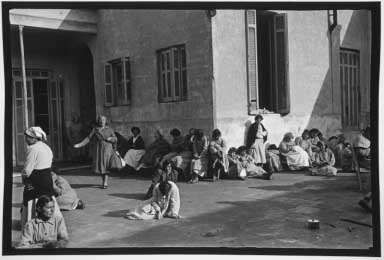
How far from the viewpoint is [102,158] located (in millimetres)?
4617

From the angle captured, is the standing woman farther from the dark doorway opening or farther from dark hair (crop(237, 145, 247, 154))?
dark hair (crop(237, 145, 247, 154))

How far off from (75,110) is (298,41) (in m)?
2.84

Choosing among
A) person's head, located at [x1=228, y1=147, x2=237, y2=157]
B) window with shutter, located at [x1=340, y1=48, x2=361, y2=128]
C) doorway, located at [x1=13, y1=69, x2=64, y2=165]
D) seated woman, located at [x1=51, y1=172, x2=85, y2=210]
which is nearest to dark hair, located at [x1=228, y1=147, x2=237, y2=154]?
person's head, located at [x1=228, y1=147, x2=237, y2=157]

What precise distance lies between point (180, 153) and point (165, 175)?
1.15 feet

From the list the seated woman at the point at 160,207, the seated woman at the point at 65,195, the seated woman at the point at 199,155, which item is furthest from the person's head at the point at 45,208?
the seated woman at the point at 199,155

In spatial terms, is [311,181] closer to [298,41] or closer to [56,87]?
[298,41]

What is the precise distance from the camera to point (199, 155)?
4.38 metres

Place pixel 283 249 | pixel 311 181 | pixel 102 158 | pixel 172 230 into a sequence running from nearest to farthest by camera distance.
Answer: pixel 283 249, pixel 172 230, pixel 311 181, pixel 102 158

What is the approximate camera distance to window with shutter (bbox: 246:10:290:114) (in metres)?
4.62

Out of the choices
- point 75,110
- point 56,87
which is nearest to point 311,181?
point 75,110

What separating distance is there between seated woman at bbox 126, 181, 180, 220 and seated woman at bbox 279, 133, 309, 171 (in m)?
1.33

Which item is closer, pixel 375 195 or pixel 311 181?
pixel 375 195

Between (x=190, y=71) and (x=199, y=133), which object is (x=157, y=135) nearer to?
(x=199, y=133)

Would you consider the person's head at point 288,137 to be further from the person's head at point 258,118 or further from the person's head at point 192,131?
the person's head at point 192,131
